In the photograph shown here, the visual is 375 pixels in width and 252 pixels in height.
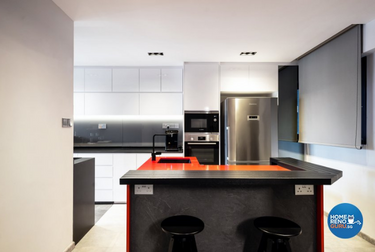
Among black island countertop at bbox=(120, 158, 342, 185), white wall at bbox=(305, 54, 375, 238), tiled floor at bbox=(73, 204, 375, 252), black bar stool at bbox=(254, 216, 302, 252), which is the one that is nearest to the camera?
black bar stool at bbox=(254, 216, 302, 252)

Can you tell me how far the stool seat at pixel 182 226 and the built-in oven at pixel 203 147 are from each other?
2.39 metres

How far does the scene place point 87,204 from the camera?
286 cm

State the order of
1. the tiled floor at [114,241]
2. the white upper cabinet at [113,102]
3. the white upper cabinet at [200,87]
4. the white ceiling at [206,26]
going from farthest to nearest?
1. the white upper cabinet at [113,102]
2. the white upper cabinet at [200,87]
3. the tiled floor at [114,241]
4. the white ceiling at [206,26]

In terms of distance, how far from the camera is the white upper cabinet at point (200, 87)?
152 inches

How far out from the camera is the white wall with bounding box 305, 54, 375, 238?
2533 mm

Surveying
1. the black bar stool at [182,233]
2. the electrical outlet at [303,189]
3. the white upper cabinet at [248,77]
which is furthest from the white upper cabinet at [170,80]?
A: the black bar stool at [182,233]

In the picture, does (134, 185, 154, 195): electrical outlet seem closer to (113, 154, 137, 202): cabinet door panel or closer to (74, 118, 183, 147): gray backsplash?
(113, 154, 137, 202): cabinet door panel

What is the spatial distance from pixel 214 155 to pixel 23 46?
3062mm

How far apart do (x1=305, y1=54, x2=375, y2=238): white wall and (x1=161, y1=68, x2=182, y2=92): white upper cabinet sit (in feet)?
9.06

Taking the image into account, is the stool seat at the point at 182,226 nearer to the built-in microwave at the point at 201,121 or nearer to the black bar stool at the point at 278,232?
the black bar stool at the point at 278,232

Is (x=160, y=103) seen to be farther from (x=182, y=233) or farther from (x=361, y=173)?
(x=361, y=173)

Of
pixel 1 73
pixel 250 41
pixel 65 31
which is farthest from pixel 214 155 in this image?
pixel 1 73

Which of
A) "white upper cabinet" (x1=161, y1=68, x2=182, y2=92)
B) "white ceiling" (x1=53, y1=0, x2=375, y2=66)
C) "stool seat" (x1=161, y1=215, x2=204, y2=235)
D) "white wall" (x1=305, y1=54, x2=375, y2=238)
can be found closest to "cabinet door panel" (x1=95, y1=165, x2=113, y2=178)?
"white upper cabinet" (x1=161, y1=68, x2=182, y2=92)

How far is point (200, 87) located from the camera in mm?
3883
